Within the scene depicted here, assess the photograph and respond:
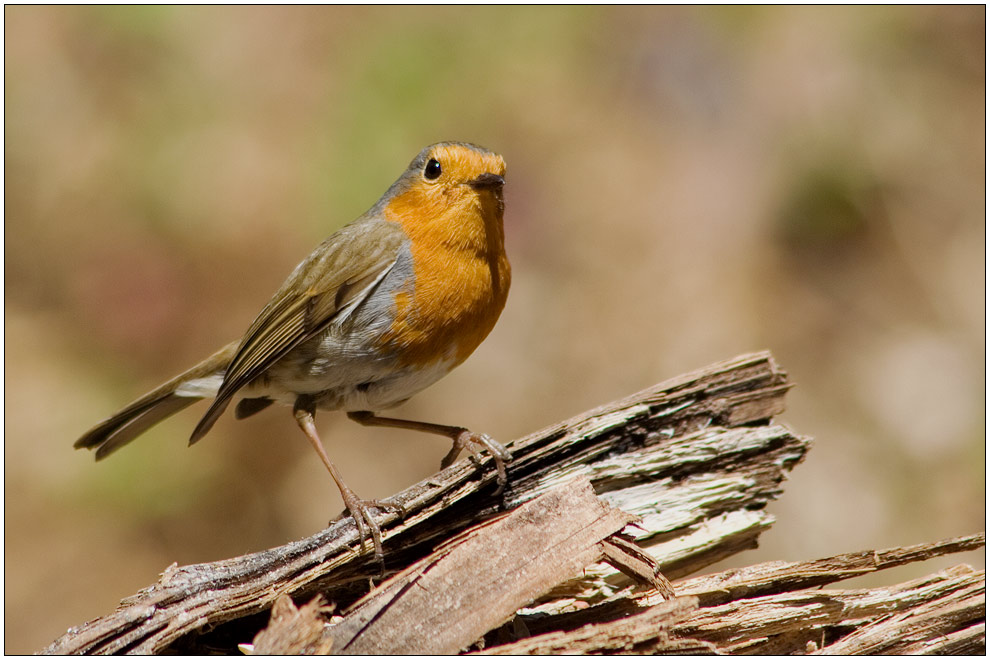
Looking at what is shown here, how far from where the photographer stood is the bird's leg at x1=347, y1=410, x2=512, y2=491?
2.88 metres

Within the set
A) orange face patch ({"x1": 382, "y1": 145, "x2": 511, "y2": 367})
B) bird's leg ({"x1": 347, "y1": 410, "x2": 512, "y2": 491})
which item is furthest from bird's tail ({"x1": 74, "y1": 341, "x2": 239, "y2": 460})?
orange face patch ({"x1": 382, "y1": 145, "x2": 511, "y2": 367})

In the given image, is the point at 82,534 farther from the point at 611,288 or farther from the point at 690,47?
the point at 690,47

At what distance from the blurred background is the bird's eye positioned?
185 centimetres

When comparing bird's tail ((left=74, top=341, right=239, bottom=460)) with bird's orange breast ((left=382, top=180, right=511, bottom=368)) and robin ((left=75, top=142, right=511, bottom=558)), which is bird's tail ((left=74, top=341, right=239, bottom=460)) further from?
bird's orange breast ((left=382, top=180, right=511, bottom=368))

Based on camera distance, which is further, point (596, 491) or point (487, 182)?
point (487, 182)

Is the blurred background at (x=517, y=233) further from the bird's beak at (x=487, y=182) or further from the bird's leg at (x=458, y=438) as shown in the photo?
the bird's beak at (x=487, y=182)

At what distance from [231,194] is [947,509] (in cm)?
484

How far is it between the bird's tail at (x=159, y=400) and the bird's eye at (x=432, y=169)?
1.16 m

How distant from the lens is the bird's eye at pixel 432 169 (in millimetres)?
3570

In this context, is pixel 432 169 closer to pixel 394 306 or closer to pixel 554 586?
pixel 394 306

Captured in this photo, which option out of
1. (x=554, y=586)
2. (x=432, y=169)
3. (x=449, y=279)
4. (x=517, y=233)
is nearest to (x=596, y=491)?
(x=554, y=586)

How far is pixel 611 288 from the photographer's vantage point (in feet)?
19.5

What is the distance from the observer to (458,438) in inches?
137

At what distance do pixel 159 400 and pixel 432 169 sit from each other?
1.63 meters
